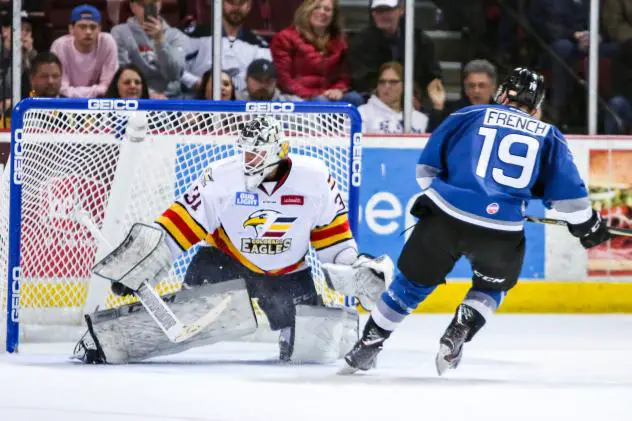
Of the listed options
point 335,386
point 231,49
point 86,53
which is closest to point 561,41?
point 231,49

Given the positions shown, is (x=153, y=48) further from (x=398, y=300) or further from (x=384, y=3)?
(x=398, y=300)

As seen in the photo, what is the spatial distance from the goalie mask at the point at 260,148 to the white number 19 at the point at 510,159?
73 centimetres

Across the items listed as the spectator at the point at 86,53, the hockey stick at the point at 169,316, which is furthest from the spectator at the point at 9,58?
the hockey stick at the point at 169,316

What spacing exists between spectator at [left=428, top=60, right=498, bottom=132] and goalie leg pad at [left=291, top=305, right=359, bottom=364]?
7.50 feet

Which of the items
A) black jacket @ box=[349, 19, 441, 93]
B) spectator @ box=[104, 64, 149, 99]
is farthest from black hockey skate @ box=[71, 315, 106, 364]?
black jacket @ box=[349, 19, 441, 93]

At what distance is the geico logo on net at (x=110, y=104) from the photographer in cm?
559

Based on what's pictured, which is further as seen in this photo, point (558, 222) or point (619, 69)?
point (619, 69)

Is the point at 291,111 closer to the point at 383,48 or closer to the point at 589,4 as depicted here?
the point at 383,48

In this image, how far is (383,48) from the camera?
7461mm

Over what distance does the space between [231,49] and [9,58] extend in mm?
1079

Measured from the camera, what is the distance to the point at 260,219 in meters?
5.28

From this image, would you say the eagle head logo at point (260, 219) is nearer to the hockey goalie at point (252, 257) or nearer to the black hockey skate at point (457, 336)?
the hockey goalie at point (252, 257)

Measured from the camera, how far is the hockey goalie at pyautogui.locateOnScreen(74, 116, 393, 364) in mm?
5199

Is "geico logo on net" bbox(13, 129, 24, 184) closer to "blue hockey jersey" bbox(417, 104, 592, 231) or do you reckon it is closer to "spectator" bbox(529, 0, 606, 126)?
"blue hockey jersey" bbox(417, 104, 592, 231)
